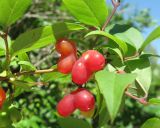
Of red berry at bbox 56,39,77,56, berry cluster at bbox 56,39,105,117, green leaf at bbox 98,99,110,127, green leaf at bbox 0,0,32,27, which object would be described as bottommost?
green leaf at bbox 98,99,110,127

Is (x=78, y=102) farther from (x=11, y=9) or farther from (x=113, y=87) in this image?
(x=11, y=9)

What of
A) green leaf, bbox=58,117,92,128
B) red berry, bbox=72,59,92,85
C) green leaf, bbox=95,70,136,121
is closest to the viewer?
green leaf, bbox=95,70,136,121

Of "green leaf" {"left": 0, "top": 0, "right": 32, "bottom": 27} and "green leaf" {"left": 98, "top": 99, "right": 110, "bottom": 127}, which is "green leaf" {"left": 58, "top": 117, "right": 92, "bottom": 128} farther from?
"green leaf" {"left": 0, "top": 0, "right": 32, "bottom": 27}

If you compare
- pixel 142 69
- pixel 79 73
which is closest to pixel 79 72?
pixel 79 73

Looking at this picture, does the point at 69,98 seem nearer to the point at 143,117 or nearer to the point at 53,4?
the point at 53,4

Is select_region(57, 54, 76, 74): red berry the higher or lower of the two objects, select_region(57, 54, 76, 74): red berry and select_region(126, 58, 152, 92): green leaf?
the higher

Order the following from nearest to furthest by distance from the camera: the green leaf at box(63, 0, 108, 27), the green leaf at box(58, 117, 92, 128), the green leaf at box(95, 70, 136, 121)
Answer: the green leaf at box(95, 70, 136, 121)
the green leaf at box(63, 0, 108, 27)
the green leaf at box(58, 117, 92, 128)

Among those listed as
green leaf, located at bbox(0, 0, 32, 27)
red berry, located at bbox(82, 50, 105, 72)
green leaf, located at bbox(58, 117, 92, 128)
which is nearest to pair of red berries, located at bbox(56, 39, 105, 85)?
red berry, located at bbox(82, 50, 105, 72)
